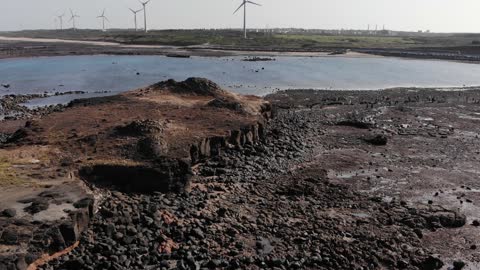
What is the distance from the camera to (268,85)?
62.2 metres

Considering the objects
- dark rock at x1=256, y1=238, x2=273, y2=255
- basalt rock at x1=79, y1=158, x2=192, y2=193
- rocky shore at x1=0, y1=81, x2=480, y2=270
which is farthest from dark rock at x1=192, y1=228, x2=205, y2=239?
basalt rock at x1=79, y1=158, x2=192, y2=193

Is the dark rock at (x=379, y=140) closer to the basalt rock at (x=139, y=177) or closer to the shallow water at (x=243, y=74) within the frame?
the basalt rock at (x=139, y=177)

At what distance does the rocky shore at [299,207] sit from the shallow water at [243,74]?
26198 millimetres

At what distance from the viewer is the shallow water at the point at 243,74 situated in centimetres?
6091

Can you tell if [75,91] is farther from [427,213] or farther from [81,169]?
[427,213]

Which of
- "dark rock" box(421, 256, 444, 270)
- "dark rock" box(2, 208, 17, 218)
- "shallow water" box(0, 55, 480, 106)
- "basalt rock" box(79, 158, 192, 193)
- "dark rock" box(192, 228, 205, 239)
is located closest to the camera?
"dark rock" box(2, 208, 17, 218)

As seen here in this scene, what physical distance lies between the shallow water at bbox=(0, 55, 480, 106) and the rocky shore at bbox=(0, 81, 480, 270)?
26.2m

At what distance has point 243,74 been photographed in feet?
246

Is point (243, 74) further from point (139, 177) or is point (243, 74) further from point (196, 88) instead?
point (139, 177)

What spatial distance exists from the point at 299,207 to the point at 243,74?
57010 mm

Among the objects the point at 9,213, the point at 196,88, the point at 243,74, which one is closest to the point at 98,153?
the point at 9,213

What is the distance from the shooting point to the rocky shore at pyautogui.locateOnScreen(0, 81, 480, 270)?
1512 cm

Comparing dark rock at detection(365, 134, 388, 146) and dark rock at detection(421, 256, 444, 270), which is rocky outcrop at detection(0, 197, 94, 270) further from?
dark rock at detection(365, 134, 388, 146)

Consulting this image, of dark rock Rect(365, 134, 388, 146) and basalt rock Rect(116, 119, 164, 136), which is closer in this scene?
basalt rock Rect(116, 119, 164, 136)
